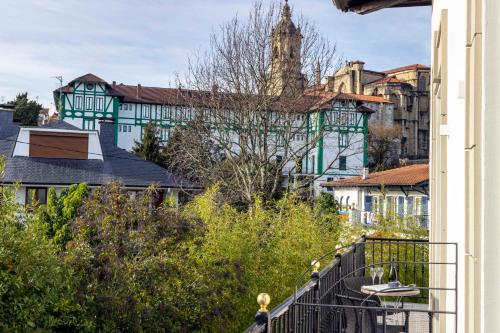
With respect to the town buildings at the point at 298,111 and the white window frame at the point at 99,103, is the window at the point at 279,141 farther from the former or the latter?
the white window frame at the point at 99,103

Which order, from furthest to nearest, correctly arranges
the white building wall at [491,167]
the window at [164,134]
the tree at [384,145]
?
the tree at [384,145] → the window at [164,134] → the white building wall at [491,167]

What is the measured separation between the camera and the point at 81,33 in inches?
1275

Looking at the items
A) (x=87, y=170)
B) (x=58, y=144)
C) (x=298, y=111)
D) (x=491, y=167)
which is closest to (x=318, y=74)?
(x=298, y=111)

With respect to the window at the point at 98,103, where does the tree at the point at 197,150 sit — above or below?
below

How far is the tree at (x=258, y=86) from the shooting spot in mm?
21625

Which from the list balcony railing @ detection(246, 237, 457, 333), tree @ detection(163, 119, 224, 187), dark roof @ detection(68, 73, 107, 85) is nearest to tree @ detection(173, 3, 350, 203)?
tree @ detection(163, 119, 224, 187)

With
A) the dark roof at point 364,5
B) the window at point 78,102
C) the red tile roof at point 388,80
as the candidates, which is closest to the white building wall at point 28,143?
the window at point 78,102

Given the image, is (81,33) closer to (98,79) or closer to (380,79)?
(98,79)

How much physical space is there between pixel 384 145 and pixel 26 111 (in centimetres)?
3394

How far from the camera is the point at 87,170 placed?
31.9 m

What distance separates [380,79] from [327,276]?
80.1 meters

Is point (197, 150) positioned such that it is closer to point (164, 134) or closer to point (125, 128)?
point (164, 134)

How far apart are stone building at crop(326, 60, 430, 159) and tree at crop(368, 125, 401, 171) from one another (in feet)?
9.17

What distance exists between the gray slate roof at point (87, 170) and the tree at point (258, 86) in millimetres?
6514
